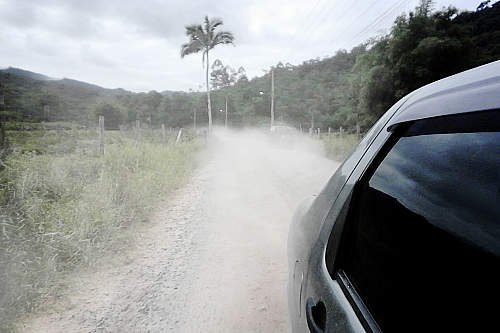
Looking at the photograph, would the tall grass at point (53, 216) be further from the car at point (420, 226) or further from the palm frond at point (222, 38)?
the palm frond at point (222, 38)

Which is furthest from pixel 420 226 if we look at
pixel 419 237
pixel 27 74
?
pixel 27 74

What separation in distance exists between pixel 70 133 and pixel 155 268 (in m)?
7.78

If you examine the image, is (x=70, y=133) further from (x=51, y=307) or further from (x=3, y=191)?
(x=51, y=307)

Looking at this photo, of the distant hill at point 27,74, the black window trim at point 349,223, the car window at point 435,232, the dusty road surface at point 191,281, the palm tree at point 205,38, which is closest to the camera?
the car window at point 435,232

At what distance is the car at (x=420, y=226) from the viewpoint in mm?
635

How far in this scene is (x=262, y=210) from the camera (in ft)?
18.4

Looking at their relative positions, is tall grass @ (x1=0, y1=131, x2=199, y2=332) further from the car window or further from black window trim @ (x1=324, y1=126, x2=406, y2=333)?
the car window

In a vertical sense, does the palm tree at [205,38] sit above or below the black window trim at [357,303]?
above

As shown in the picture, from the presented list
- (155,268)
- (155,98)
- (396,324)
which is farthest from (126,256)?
(155,98)

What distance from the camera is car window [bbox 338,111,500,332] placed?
619 millimetres

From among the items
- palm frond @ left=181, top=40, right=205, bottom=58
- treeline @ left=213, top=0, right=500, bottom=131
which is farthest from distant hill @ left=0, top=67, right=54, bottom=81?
palm frond @ left=181, top=40, right=205, bottom=58

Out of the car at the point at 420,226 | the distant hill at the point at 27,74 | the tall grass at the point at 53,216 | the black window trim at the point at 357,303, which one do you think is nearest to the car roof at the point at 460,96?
the car at the point at 420,226

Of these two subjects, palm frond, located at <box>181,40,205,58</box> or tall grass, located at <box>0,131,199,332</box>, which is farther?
palm frond, located at <box>181,40,205,58</box>

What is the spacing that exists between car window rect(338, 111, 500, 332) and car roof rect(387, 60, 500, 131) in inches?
1.0
